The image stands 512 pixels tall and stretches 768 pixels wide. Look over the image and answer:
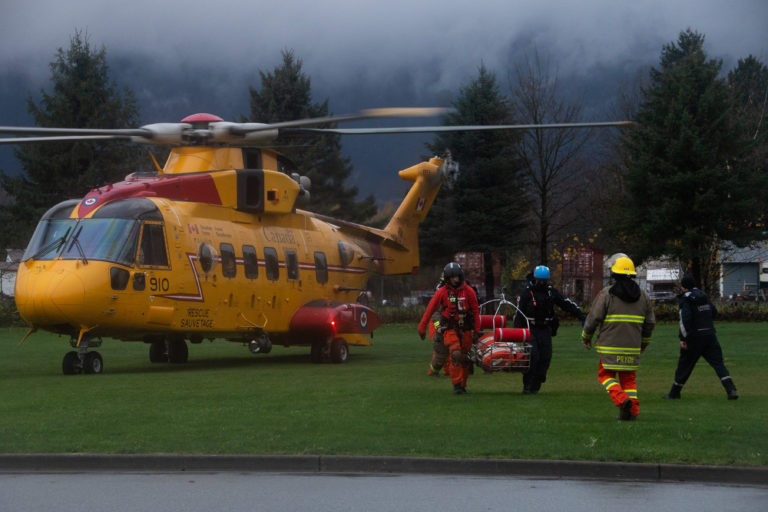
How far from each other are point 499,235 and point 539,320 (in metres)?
35.0

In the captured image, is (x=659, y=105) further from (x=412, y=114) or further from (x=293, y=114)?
(x=412, y=114)

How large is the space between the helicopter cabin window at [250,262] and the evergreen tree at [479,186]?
26.4m

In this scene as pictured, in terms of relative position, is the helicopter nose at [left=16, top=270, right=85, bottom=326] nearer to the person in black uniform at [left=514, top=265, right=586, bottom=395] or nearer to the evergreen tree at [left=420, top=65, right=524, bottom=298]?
the person in black uniform at [left=514, top=265, right=586, bottom=395]

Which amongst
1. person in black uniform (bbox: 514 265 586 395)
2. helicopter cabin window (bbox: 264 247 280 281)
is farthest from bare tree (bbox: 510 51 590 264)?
person in black uniform (bbox: 514 265 586 395)

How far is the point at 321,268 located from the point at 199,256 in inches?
198

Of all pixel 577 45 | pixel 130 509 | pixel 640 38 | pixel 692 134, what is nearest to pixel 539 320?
pixel 130 509

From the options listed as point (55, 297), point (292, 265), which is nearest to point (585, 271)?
point (292, 265)

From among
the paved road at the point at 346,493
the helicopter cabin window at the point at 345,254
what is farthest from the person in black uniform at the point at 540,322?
the helicopter cabin window at the point at 345,254

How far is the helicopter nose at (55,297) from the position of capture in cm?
1939

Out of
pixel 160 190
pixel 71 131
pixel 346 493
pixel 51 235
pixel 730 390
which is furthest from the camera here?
pixel 160 190

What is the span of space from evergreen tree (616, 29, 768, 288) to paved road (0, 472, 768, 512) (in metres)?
38.6

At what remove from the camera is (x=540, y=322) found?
15.5 m

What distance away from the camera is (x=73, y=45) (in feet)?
182

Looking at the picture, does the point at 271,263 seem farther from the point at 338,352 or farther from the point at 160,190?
the point at 160,190
